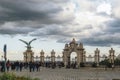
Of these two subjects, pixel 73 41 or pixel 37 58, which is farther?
pixel 37 58

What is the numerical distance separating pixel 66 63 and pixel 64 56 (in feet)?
5.76

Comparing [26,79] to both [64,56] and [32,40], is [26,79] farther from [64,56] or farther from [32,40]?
[64,56]

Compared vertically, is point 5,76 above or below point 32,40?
below

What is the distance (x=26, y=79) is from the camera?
67.4 feet

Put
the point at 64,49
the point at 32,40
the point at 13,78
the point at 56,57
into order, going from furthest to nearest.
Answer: the point at 56,57
the point at 64,49
the point at 32,40
the point at 13,78

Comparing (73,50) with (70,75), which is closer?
(70,75)

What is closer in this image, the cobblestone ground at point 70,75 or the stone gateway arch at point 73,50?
the cobblestone ground at point 70,75

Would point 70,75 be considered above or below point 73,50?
below

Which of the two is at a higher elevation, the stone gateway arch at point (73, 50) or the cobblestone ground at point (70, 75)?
the stone gateway arch at point (73, 50)

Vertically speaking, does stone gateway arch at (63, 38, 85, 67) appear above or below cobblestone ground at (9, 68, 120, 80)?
above

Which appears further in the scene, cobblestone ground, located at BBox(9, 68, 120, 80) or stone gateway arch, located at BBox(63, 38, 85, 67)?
stone gateway arch, located at BBox(63, 38, 85, 67)

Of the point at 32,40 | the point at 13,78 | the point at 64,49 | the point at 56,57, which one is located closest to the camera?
the point at 13,78

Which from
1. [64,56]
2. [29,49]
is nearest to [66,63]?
[64,56]

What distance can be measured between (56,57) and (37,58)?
20.0 feet
